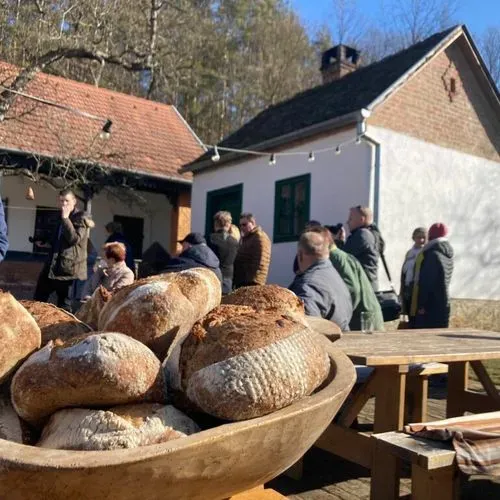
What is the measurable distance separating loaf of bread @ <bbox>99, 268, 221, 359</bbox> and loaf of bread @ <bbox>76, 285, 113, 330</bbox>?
0.44 ft

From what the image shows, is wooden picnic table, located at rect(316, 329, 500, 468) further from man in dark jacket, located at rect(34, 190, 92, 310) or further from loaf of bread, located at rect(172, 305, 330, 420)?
man in dark jacket, located at rect(34, 190, 92, 310)

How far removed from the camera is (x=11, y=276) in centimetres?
1422

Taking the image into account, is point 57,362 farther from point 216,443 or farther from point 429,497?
point 429,497

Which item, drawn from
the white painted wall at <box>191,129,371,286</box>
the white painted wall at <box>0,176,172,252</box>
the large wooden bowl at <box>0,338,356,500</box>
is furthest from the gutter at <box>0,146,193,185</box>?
the large wooden bowl at <box>0,338,356,500</box>

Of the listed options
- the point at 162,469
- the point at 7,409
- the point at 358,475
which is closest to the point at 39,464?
the point at 162,469

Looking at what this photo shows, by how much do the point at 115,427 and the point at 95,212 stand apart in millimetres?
16016

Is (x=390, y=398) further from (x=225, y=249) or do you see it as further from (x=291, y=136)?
(x=291, y=136)

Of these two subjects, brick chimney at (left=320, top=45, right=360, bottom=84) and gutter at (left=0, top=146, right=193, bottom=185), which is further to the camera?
brick chimney at (left=320, top=45, right=360, bottom=84)

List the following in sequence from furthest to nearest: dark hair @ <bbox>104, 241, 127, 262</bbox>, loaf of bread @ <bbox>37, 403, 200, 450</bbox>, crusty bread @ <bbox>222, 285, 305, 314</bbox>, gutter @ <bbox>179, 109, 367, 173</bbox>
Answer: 1. gutter @ <bbox>179, 109, 367, 173</bbox>
2. dark hair @ <bbox>104, 241, 127, 262</bbox>
3. crusty bread @ <bbox>222, 285, 305, 314</bbox>
4. loaf of bread @ <bbox>37, 403, 200, 450</bbox>

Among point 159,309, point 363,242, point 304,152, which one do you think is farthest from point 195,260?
point 304,152

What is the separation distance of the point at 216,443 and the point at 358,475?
2942 mm

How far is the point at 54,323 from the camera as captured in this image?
1418mm

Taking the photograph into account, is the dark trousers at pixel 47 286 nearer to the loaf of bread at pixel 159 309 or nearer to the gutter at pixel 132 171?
the loaf of bread at pixel 159 309

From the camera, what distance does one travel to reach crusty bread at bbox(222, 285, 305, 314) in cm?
151
